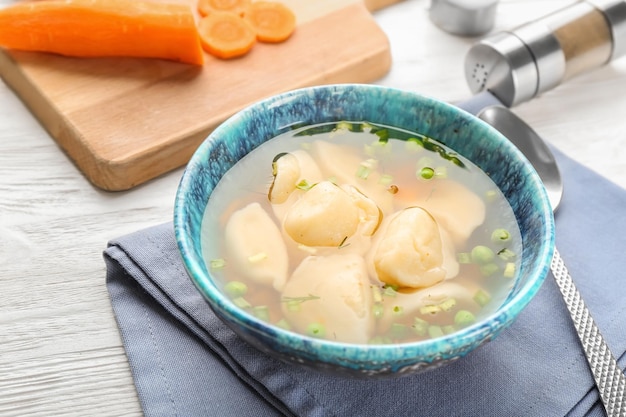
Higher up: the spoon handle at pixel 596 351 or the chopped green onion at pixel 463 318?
the chopped green onion at pixel 463 318

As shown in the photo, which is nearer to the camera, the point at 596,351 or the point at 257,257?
the point at 257,257

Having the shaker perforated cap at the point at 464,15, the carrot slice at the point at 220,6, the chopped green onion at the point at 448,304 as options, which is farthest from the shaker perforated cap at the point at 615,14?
the chopped green onion at the point at 448,304

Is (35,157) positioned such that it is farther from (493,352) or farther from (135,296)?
(493,352)

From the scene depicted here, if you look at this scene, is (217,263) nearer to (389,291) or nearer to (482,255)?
(389,291)

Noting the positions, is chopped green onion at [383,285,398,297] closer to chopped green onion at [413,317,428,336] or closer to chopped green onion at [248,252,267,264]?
chopped green onion at [413,317,428,336]

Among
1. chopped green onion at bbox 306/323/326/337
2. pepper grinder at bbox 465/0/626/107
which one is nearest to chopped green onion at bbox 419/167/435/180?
chopped green onion at bbox 306/323/326/337

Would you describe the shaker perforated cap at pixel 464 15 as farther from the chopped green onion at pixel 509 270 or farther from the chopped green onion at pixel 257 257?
the chopped green onion at pixel 257 257

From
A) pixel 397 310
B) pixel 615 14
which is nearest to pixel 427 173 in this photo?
pixel 397 310
